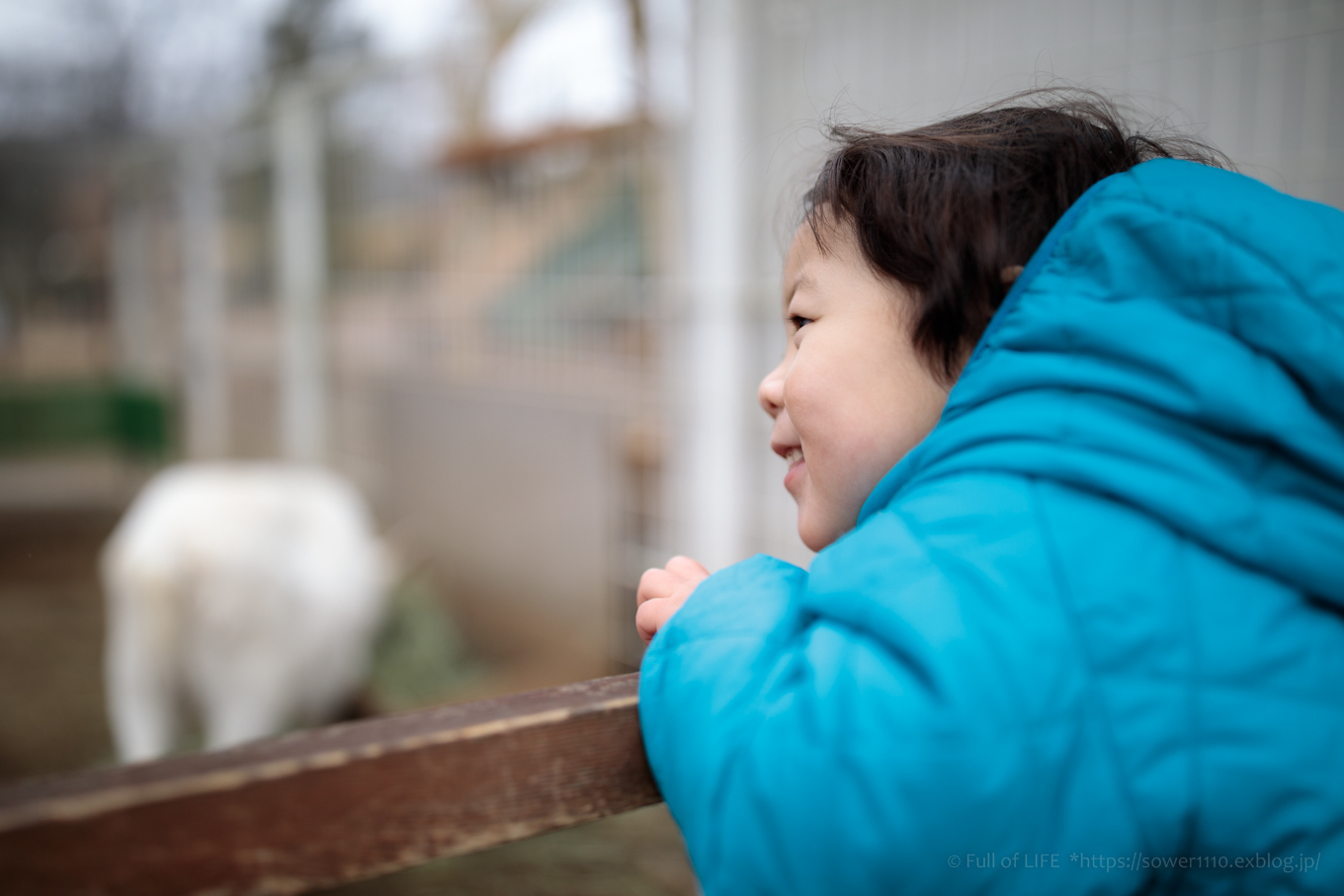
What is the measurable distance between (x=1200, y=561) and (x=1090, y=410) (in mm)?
96

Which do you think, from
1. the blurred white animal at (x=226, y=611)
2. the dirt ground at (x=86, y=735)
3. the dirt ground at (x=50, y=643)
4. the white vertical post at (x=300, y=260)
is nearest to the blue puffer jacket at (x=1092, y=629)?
the dirt ground at (x=86, y=735)

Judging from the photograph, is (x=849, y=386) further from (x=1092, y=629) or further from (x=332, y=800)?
(x=332, y=800)

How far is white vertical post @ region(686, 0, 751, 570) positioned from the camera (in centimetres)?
238

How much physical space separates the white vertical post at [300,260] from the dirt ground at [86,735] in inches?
45.9

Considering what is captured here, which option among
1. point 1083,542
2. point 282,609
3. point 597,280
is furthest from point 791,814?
point 597,280

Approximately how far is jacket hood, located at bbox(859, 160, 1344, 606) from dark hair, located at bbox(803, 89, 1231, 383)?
0.22 feet

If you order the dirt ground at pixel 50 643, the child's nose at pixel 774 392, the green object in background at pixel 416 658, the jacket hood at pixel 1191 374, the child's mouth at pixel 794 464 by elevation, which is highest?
the jacket hood at pixel 1191 374

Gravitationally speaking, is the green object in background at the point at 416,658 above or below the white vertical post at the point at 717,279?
below

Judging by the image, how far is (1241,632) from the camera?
455 millimetres

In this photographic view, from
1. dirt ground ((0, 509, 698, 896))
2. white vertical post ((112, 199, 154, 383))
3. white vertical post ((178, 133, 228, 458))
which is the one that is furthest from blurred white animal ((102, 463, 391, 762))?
white vertical post ((112, 199, 154, 383))

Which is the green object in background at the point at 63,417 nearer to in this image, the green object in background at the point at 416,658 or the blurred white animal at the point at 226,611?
the green object in background at the point at 416,658

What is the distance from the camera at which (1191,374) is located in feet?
1.55

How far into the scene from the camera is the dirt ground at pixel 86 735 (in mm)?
2090

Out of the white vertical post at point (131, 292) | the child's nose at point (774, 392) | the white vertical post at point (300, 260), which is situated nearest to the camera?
the child's nose at point (774, 392)
